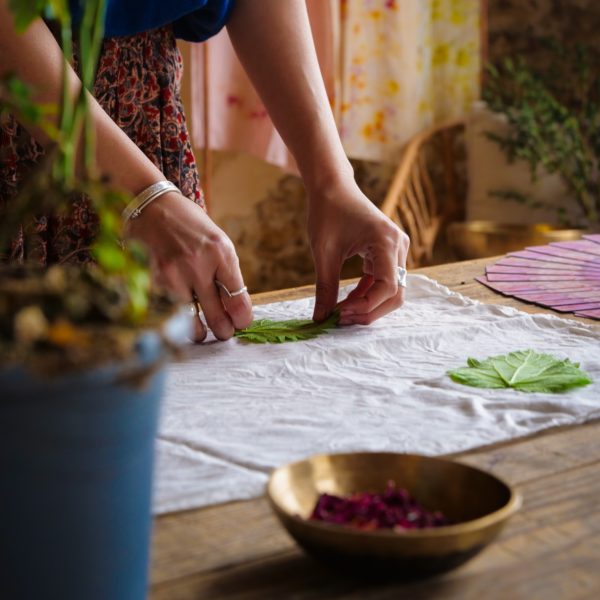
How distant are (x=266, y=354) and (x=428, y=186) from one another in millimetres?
2295

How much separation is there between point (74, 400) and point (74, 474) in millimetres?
38

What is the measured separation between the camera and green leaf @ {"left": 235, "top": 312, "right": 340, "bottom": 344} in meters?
1.04

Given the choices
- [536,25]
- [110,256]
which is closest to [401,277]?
[110,256]

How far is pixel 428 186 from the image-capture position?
3164mm

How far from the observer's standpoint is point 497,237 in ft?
9.46

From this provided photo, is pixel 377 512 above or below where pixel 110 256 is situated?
below

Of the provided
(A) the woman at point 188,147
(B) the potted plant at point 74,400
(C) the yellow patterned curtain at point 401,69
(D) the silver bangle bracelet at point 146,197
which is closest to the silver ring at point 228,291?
(A) the woman at point 188,147

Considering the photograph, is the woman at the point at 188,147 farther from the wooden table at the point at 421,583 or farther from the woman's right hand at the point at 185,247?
the wooden table at the point at 421,583

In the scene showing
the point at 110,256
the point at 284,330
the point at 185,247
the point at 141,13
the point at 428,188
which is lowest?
the point at 428,188

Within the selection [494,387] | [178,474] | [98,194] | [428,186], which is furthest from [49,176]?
[428,186]

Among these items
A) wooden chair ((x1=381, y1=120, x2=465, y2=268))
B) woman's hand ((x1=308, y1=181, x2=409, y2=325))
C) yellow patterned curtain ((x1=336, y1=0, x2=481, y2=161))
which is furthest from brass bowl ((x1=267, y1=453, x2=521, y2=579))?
yellow patterned curtain ((x1=336, y1=0, x2=481, y2=161))

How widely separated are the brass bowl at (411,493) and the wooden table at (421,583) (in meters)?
0.02

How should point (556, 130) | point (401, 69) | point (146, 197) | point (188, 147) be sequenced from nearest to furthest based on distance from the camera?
point (146, 197), point (188, 147), point (556, 130), point (401, 69)

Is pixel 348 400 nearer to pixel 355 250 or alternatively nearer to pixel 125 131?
pixel 355 250
